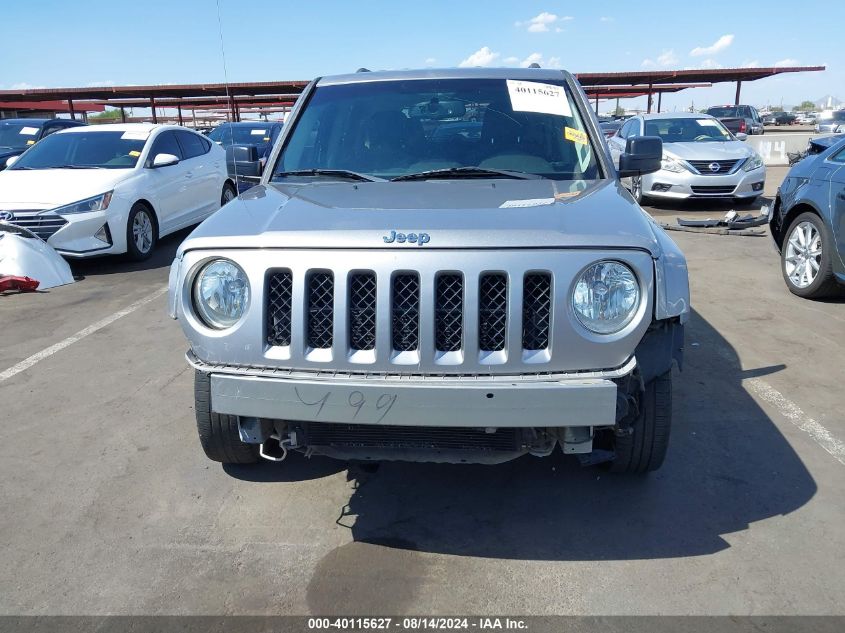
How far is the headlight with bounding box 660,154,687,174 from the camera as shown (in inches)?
439

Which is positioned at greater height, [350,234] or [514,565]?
[350,234]

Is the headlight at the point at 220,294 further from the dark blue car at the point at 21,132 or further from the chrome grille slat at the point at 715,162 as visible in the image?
the dark blue car at the point at 21,132

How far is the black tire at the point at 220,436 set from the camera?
113 inches

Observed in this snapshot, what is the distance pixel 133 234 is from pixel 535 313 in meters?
7.06

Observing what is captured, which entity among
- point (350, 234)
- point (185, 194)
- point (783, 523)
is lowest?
point (783, 523)

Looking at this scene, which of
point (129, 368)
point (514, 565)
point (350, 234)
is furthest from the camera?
point (129, 368)

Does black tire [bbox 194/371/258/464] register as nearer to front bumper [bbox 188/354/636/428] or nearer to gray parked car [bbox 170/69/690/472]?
gray parked car [bbox 170/69/690/472]

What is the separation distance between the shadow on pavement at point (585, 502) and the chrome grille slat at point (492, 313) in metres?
0.93

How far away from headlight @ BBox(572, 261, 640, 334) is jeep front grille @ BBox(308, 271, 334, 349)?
2.86 ft

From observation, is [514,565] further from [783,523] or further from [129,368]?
[129,368]

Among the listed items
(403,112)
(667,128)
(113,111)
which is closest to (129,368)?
(403,112)

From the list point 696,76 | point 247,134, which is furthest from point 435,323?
point 696,76

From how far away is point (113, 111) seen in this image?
208 ft

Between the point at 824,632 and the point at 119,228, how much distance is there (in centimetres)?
776
